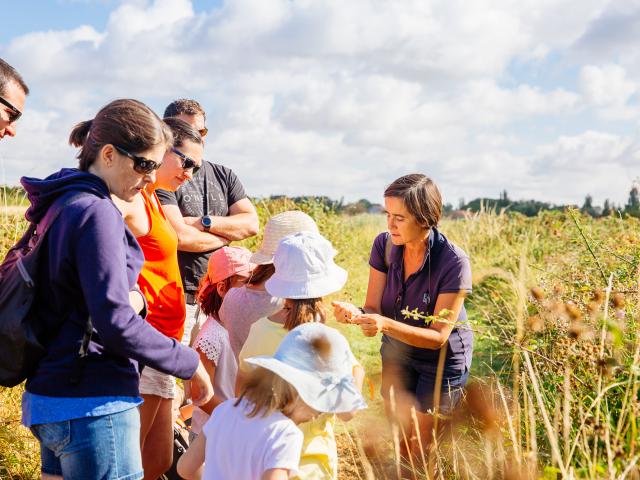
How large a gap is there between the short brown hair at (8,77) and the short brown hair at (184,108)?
1343 millimetres

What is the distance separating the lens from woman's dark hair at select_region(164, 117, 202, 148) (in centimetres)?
315

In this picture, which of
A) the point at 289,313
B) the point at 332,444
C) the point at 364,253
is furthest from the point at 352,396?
the point at 364,253

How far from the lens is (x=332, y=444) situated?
2.17 metres

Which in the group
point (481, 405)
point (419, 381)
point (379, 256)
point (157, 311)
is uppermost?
point (379, 256)

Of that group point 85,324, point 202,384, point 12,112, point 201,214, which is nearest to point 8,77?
point 12,112

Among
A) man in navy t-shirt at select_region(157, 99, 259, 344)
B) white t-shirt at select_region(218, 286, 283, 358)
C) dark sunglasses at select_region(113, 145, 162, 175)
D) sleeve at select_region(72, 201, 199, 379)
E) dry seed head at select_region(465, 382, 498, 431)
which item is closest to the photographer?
sleeve at select_region(72, 201, 199, 379)

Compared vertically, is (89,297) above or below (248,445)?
above

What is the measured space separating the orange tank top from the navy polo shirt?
3.74 ft

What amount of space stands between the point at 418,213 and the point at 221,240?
1.30 meters

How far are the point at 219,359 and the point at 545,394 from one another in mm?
1481

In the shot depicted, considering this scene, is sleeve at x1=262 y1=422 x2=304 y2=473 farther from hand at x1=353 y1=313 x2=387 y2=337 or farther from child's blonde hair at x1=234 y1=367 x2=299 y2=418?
hand at x1=353 y1=313 x2=387 y2=337

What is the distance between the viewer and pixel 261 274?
2.82 metres

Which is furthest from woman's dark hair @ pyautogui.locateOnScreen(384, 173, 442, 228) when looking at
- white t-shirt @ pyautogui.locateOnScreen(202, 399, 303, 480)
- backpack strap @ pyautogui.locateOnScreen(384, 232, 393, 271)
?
white t-shirt @ pyautogui.locateOnScreen(202, 399, 303, 480)

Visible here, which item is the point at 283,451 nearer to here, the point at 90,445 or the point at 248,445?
the point at 248,445
